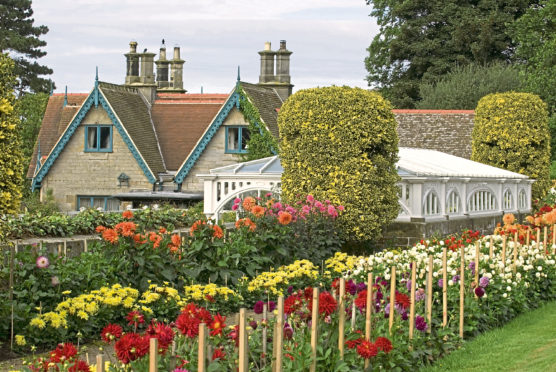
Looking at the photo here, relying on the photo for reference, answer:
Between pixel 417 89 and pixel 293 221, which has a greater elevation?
pixel 417 89

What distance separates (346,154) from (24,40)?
4717 cm

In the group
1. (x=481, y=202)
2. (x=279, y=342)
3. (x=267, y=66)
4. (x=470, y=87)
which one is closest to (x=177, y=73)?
(x=267, y=66)

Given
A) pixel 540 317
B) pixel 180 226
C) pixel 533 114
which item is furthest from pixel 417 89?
pixel 540 317

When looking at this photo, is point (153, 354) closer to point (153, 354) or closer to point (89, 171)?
point (153, 354)

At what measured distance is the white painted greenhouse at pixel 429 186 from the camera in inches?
718

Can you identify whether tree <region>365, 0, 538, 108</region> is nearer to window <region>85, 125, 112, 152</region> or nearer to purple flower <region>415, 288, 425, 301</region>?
window <region>85, 125, 112, 152</region>

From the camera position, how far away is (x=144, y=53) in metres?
40.6

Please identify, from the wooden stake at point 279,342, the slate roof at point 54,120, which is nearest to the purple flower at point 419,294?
→ the wooden stake at point 279,342

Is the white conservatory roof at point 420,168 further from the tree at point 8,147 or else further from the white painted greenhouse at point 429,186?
the tree at point 8,147

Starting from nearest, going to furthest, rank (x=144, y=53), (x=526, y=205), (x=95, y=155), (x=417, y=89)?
(x=526, y=205) < (x=95, y=155) < (x=144, y=53) < (x=417, y=89)

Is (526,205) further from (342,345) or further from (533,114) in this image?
(342,345)

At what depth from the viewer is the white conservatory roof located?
1872 cm

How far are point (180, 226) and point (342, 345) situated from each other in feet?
43.7

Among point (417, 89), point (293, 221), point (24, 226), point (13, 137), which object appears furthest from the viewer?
point (417, 89)
